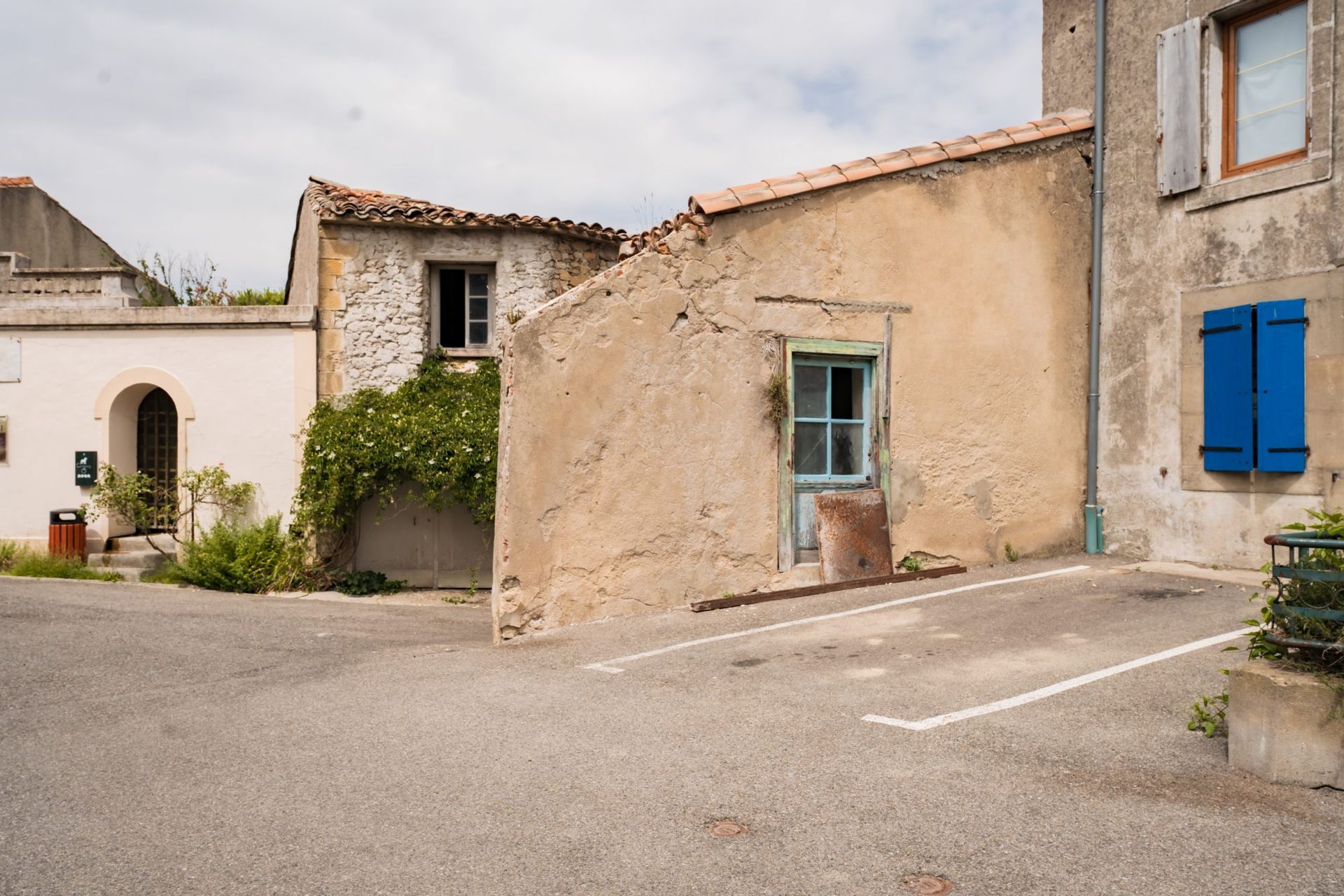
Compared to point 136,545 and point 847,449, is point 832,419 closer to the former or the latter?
point 847,449

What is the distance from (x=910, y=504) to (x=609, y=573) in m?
2.79

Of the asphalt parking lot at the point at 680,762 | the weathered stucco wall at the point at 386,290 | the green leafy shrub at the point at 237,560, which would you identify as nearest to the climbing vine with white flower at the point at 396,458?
the green leafy shrub at the point at 237,560

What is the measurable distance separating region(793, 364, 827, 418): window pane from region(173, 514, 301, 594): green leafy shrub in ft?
23.4

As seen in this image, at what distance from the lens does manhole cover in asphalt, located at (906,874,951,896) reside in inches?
121

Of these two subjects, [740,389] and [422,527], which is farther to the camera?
[422,527]

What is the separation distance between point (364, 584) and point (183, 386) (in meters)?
3.65

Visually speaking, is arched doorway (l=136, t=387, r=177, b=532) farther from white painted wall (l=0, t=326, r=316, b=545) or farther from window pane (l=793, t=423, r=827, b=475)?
window pane (l=793, t=423, r=827, b=475)

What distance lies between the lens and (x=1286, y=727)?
3.83m

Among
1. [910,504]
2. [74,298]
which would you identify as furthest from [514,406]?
[74,298]

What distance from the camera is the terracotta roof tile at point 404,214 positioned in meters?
12.7

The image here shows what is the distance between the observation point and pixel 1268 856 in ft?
10.6

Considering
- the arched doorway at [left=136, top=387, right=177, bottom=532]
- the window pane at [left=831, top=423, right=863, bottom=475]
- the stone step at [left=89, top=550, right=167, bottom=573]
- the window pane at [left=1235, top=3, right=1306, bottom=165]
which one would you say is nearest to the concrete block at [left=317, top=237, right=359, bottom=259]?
the arched doorway at [left=136, top=387, right=177, bottom=532]

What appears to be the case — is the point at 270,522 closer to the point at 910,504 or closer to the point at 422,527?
the point at 422,527

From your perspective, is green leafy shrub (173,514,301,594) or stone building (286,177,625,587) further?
stone building (286,177,625,587)
